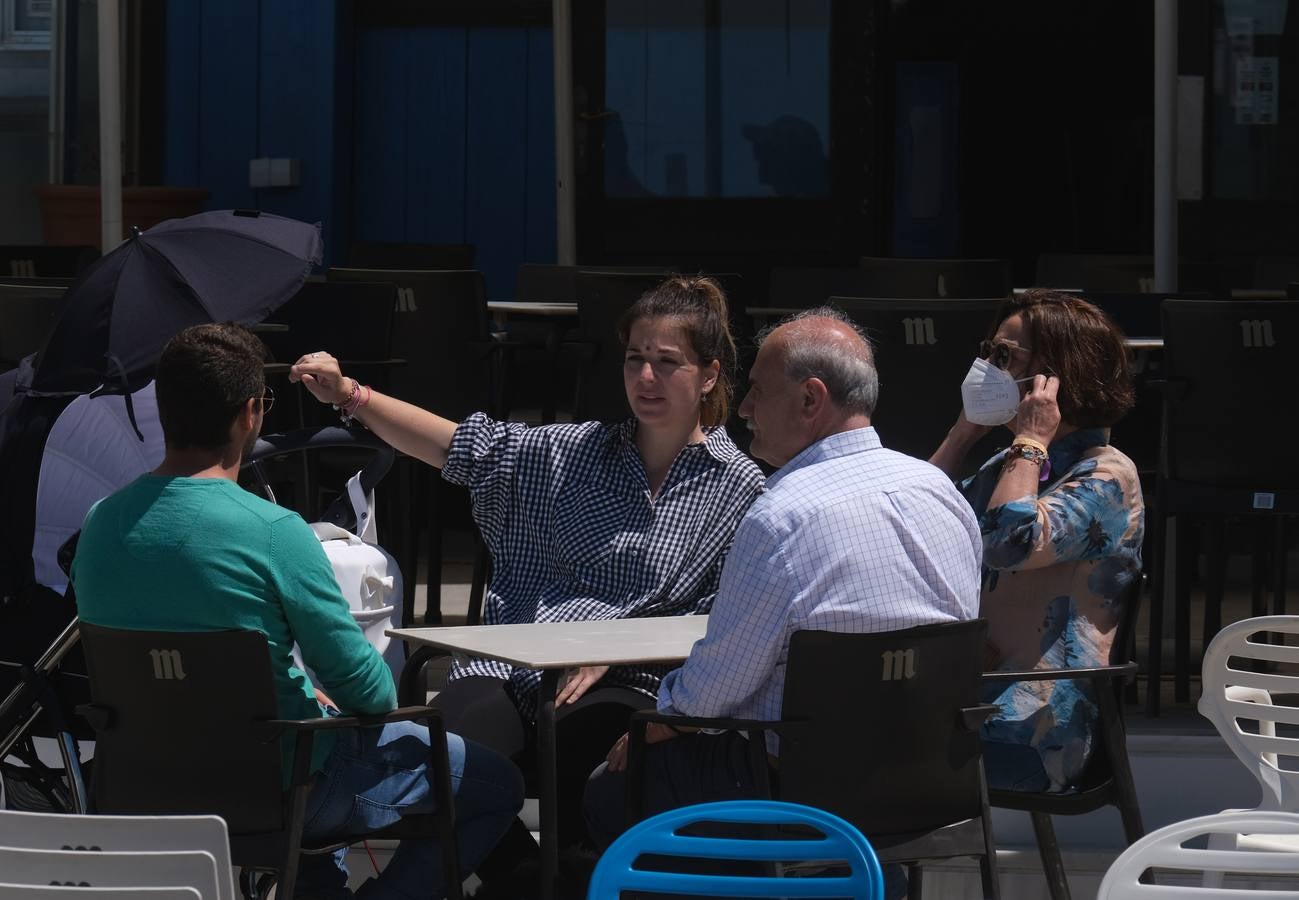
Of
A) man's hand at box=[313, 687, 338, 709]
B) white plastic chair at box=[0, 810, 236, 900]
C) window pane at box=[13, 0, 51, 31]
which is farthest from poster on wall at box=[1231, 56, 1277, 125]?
white plastic chair at box=[0, 810, 236, 900]

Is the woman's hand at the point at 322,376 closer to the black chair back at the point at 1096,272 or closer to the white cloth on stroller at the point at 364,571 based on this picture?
the white cloth on stroller at the point at 364,571

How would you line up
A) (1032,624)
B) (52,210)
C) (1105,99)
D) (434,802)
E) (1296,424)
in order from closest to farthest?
(434,802) → (1032,624) → (1296,424) → (52,210) → (1105,99)

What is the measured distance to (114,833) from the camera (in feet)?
5.89

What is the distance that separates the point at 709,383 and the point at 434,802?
3.35ft

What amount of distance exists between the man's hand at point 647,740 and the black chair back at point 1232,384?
1936mm

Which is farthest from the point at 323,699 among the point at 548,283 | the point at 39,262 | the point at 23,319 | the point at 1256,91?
the point at 1256,91

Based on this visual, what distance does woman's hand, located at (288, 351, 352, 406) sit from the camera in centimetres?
323

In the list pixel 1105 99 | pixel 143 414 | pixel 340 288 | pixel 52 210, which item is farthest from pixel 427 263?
pixel 1105 99

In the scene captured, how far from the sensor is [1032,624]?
116 inches

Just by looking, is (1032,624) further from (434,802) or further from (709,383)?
(434,802)

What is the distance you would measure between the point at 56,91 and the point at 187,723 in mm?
6564

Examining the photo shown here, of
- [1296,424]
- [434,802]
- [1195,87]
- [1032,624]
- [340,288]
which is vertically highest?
[1195,87]

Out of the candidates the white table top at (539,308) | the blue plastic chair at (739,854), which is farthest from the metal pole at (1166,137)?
the blue plastic chair at (739,854)

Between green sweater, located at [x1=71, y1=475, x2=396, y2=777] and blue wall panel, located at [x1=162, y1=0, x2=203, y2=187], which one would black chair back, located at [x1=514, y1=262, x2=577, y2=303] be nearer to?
blue wall panel, located at [x1=162, y1=0, x2=203, y2=187]
